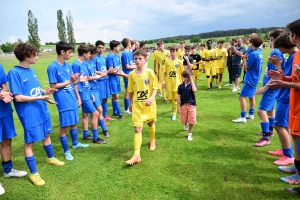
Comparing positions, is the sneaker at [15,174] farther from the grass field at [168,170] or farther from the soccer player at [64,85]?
the soccer player at [64,85]

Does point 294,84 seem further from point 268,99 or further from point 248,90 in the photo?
point 248,90

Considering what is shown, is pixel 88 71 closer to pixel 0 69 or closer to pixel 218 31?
pixel 0 69

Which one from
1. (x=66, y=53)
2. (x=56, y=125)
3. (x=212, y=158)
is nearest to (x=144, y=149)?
(x=212, y=158)

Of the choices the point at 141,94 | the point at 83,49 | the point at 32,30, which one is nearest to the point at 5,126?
the point at 83,49

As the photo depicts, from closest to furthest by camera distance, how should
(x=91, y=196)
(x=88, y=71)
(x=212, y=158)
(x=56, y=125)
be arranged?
(x=91, y=196) → (x=212, y=158) → (x=88, y=71) → (x=56, y=125)

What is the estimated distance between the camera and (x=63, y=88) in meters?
4.36

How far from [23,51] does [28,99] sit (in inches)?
32.0

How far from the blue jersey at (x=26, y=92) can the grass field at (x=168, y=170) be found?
1.17 meters

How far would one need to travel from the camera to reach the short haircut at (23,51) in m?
3.53

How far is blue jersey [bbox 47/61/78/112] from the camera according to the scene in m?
4.16

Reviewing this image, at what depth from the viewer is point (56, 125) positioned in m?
7.02

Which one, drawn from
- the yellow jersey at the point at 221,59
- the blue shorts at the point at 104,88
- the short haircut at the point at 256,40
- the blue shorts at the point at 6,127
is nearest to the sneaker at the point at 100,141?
the blue shorts at the point at 104,88

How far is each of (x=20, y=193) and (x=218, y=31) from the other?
117 meters

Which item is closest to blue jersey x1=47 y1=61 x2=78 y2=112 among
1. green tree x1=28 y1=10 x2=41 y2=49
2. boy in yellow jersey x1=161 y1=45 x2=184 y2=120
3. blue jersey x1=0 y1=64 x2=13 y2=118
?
blue jersey x1=0 y1=64 x2=13 y2=118
